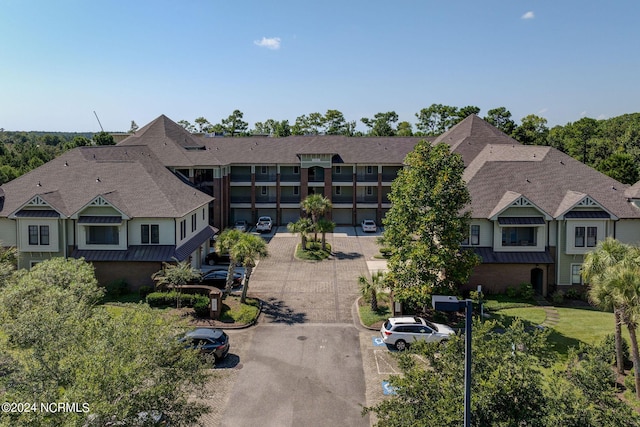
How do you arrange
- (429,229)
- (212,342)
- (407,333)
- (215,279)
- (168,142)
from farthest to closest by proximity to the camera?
(168,142) → (215,279) → (429,229) → (407,333) → (212,342)

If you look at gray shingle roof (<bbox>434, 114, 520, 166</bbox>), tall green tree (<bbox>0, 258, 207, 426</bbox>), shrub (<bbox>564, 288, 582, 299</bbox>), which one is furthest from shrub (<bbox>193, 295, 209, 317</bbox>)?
gray shingle roof (<bbox>434, 114, 520, 166</bbox>)

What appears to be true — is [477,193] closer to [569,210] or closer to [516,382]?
[569,210]

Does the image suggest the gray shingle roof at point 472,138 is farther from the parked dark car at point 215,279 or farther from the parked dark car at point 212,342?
the parked dark car at point 212,342

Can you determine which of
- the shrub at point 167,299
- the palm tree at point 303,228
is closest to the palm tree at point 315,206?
the palm tree at point 303,228

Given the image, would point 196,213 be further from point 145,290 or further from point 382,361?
point 382,361

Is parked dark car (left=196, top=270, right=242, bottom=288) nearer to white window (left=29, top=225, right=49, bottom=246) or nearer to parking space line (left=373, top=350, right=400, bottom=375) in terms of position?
white window (left=29, top=225, right=49, bottom=246)
